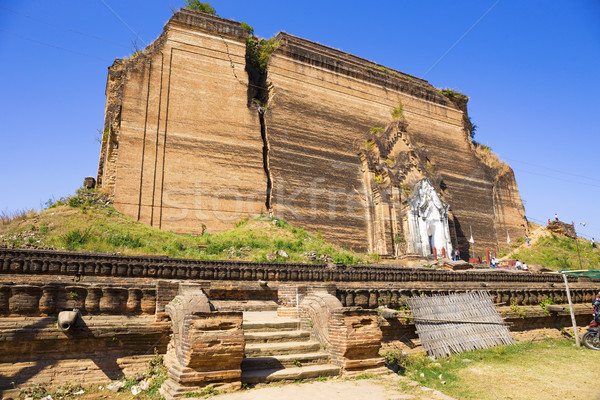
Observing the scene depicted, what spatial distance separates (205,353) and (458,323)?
5505mm

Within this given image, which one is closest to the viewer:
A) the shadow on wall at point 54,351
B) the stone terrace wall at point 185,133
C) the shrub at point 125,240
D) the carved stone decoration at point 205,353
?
the carved stone decoration at point 205,353

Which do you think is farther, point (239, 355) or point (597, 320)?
point (597, 320)

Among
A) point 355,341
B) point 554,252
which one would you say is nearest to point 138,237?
point 355,341

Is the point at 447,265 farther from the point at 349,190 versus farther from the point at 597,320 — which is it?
the point at 597,320

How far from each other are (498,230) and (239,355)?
2919 centimetres

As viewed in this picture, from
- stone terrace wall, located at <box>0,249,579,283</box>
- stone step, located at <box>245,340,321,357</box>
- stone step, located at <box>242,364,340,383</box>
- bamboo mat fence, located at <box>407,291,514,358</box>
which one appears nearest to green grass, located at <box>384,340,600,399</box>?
bamboo mat fence, located at <box>407,291,514,358</box>

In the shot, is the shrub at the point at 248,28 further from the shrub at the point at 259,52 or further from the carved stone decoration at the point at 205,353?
the carved stone decoration at the point at 205,353

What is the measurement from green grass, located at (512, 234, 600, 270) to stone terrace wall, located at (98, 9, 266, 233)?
1882 centimetres

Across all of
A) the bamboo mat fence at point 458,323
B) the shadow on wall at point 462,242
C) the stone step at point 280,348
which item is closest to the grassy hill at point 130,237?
the bamboo mat fence at point 458,323

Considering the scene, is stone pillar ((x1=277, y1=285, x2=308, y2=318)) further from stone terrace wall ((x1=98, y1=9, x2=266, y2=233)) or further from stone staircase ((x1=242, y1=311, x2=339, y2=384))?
stone terrace wall ((x1=98, y1=9, x2=266, y2=233))

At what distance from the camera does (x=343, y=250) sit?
21.1 metres

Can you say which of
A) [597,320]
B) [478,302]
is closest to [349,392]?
[478,302]

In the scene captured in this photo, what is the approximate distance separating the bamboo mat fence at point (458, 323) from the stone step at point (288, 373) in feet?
8.88

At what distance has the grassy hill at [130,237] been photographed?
13906 mm
